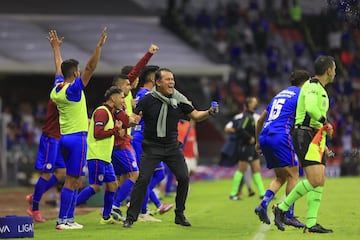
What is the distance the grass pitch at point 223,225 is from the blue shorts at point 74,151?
0.85 meters

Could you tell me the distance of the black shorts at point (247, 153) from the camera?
2300 cm

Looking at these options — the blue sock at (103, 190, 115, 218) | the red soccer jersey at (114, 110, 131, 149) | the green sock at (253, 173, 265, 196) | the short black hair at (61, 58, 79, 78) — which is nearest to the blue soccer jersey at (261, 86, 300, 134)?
the red soccer jersey at (114, 110, 131, 149)

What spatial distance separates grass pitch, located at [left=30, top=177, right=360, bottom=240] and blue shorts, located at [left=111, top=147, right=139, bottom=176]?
85 centimetres

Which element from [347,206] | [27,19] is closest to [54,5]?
[27,19]

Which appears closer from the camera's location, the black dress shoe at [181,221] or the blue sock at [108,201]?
the black dress shoe at [181,221]

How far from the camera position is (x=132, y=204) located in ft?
47.9

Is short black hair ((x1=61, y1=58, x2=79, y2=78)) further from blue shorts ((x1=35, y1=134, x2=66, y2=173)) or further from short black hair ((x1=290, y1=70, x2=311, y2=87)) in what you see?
short black hair ((x1=290, y1=70, x2=311, y2=87))

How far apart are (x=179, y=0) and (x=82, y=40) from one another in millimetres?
8316

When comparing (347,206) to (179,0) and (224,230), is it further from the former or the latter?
(179,0)

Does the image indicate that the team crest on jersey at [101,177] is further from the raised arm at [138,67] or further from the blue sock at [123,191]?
the raised arm at [138,67]

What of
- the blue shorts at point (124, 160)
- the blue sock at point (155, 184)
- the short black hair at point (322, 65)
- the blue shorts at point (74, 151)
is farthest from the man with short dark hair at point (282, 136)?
the blue sock at point (155, 184)

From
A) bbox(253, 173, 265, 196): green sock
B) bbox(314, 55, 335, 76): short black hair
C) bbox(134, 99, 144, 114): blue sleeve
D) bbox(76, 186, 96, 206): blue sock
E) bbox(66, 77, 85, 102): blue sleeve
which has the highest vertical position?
bbox(314, 55, 335, 76): short black hair

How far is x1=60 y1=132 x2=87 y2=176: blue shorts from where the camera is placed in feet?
48.7

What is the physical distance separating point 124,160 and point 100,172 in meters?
0.69
